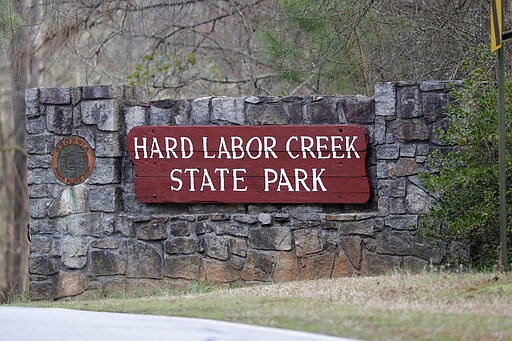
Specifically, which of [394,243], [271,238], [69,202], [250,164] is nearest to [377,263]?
[394,243]

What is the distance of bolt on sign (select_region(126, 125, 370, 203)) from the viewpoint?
995cm

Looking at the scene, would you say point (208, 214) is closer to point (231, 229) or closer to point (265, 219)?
point (231, 229)

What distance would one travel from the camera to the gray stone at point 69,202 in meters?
10.7

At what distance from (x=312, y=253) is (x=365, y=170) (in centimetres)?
99

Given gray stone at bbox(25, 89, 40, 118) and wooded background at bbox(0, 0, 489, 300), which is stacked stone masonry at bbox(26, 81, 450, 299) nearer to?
gray stone at bbox(25, 89, 40, 118)

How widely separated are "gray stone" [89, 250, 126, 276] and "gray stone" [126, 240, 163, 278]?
81mm

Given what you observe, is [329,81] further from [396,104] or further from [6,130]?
[6,130]

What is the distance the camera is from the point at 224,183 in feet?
33.8

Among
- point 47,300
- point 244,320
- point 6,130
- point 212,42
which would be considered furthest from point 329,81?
point 6,130

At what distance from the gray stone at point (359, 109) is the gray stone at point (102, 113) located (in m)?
2.47

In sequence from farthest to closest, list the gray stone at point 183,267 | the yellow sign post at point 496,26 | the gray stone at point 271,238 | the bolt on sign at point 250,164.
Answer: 1. the gray stone at point 183,267
2. the gray stone at point 271,238
3. the bolt on sign at point 250,164
4. the yellow sign post at point 496,26

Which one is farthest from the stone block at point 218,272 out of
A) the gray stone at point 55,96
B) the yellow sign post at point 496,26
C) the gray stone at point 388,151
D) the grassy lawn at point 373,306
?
the yellow sign post at point 496,26

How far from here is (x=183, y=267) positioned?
10.4 metres

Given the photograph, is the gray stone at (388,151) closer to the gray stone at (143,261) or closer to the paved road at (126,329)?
the gray stone at (143,261)
